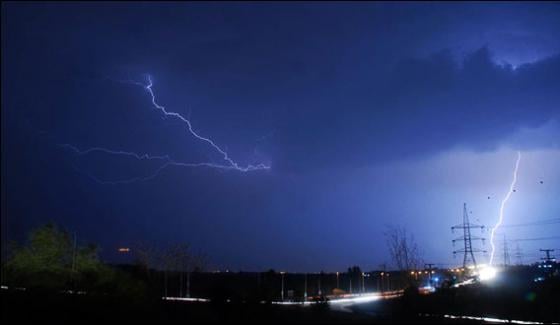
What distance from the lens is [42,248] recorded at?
27.6 meters

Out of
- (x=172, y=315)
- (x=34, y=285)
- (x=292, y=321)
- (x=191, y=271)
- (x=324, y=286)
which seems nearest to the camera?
(x=292, y=321)

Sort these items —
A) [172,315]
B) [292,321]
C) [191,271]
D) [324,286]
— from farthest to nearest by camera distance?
1. [324,286]
2. [191,271]
3. [172,315]
4. [292,321]

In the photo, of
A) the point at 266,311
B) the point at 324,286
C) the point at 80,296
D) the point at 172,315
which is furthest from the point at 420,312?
the point at 324,286

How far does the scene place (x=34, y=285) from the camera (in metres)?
26.4

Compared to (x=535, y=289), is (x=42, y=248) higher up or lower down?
higher up

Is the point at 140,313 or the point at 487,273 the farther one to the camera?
the point at 487,273

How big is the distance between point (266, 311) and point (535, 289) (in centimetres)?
1254

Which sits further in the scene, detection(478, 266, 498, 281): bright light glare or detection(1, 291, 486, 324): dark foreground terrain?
detection(478, 266, 498, 281): bright light glare

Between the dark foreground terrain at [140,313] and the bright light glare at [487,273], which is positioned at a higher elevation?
the bright light glare at [487,273]

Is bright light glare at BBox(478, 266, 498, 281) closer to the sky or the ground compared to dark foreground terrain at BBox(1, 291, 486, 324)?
closer to the sky

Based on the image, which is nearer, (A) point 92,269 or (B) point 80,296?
(B) point 80,296

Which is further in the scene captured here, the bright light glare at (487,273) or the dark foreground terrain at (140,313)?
the bright light glare at (487,273)

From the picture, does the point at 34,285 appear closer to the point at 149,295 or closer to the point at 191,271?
the point at 149,295

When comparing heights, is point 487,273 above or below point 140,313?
above
